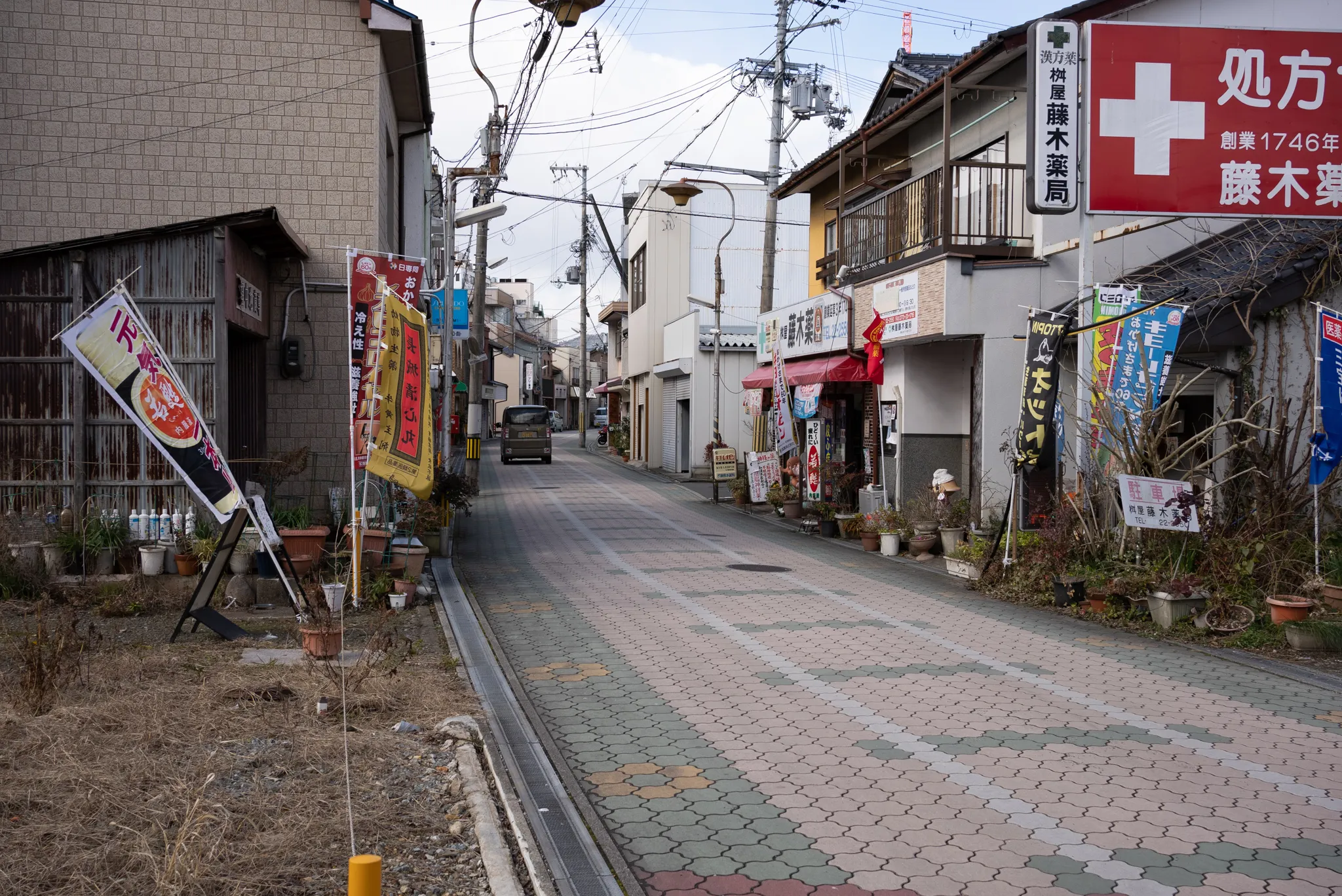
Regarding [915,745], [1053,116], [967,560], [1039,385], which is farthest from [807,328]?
[915,745]

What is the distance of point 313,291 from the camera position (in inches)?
595

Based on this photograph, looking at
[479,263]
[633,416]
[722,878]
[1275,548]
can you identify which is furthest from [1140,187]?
[633,416]

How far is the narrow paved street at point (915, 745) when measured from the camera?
5.01 meters

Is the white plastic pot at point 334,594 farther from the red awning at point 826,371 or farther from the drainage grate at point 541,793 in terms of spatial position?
the red awning at point 826,371

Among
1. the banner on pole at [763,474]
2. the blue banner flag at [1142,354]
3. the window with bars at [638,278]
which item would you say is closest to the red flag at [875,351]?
the banner on pole at [763,474]

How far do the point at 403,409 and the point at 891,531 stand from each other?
27.3ft

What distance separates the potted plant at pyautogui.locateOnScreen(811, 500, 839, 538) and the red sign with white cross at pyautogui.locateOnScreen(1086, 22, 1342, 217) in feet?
30.9

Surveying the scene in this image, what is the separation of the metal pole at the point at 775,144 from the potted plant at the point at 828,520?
27.0 ft

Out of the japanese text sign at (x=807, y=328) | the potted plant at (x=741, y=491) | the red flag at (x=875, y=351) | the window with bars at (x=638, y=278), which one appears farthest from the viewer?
the window with bars at (x=638, y=278)

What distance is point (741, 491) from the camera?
26.2 meters

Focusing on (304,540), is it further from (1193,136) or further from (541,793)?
(1193,136)

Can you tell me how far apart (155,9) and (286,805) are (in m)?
13.2

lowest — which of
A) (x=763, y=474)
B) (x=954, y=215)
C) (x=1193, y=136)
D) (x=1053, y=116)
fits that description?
(x=763, y=474)

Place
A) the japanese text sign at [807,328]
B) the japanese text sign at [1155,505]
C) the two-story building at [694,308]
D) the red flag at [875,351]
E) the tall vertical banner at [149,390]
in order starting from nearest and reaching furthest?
1. the tall vertical banner at [149,390]
2. the japanese text sign at [1155,505]
3. the red flag at [875,351]
4. the japanese text sign at [807,328]
5. the two-story building at [694,308]
